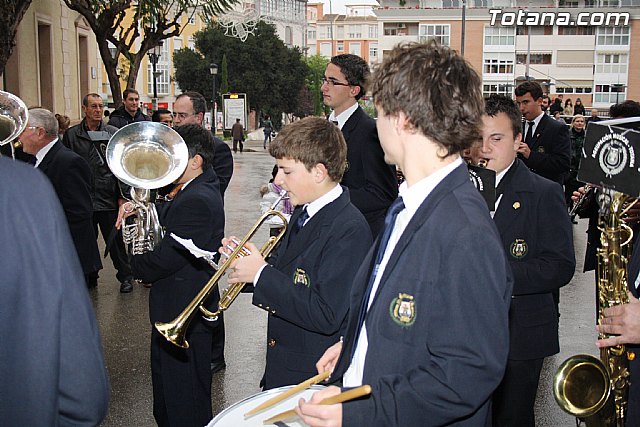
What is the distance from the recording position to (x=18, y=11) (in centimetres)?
972

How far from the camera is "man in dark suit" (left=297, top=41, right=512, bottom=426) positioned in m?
1.95

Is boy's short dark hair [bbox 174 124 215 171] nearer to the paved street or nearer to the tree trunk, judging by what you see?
the paved street

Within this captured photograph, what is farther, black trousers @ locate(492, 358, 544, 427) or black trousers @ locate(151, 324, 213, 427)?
black trousers @ locate(151, 324, 213, 427)

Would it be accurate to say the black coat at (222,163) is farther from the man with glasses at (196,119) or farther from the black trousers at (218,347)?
the black trousers at (218,347)

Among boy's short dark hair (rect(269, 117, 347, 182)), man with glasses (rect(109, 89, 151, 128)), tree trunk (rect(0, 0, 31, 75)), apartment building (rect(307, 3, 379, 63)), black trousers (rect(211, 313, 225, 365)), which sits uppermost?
apartment building (rect(307, 3, 379, 63))

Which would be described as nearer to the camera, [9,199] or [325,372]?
[9,199]

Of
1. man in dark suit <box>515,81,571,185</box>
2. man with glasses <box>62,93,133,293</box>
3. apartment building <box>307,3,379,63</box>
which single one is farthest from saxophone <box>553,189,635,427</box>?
apartment building <box>307,3,379,63</box>

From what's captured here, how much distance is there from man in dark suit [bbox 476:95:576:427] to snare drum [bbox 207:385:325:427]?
1476 millimetres

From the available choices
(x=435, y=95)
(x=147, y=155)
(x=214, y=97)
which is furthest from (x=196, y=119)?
(x=214, y=97)

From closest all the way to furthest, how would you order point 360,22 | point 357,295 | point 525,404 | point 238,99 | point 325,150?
point 357,295
point 325,150
point 525,404
point 238,99
point 360,22

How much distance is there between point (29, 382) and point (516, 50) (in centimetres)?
7942

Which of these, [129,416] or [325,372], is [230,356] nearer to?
[129,416]

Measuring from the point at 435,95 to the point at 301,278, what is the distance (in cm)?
128

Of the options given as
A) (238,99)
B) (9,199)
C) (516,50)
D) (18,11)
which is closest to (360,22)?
(516,50)
